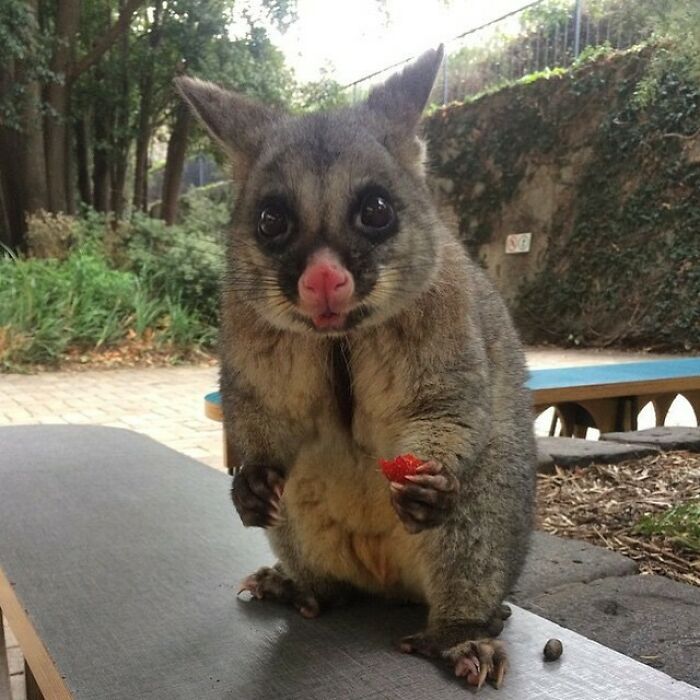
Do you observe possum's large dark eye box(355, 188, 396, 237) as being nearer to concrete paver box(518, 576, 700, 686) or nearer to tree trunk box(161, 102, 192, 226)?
concrete paver box(518, 576, 700, 686)

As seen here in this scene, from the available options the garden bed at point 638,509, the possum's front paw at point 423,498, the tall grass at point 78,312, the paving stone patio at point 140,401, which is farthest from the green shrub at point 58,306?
the possum's front paw at point 423,498

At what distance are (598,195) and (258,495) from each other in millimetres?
9889

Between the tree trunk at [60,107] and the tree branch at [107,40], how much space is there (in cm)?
18

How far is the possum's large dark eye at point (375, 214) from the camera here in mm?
1551

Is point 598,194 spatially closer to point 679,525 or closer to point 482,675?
point 679,525

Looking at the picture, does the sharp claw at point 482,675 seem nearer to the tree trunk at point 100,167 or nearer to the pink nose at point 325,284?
the pink nose at point 325,284

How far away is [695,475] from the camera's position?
3.55 metres

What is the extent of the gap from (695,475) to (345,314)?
261 centimetres

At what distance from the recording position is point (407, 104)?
5.95 feet

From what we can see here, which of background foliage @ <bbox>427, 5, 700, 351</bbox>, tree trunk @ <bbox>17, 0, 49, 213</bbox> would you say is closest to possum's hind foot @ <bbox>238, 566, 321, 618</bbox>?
background foliage @ <bbox>427, 5, 700, 351</bbox>

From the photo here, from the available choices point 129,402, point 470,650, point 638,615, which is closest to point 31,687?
point 470,650

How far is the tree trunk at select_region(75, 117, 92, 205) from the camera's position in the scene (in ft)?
43.7

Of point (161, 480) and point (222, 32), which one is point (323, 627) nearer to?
point (161, 480)

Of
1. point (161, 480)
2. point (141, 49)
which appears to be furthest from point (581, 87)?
point (161, 480)
